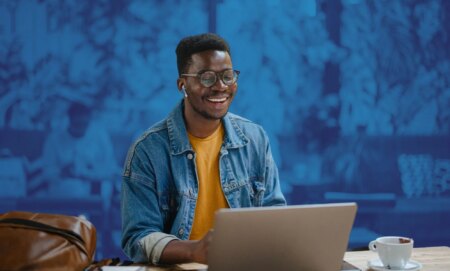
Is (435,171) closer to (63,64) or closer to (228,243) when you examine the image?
(63,64)

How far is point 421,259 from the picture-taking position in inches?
69.6

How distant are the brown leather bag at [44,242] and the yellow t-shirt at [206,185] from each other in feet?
1.81

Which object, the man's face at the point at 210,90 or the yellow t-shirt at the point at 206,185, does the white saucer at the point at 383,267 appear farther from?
the man's face at the point at 210,90

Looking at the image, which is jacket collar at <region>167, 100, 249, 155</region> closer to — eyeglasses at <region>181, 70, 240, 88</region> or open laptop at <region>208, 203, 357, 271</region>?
eyeglasses at <region>181, 70, 240, 88</region>

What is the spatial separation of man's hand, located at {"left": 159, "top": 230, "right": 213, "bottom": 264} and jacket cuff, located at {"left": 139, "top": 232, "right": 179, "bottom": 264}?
2 centimetres

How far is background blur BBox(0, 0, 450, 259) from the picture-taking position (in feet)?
10.0

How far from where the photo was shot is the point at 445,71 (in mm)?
3578

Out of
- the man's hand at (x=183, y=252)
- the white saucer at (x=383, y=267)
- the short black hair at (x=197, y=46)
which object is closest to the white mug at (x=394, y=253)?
the white saucer at (x=383, y=267)

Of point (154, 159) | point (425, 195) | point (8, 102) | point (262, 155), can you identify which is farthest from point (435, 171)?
point (8, 102)

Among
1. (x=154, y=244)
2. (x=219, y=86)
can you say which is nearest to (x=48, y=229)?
(x=154, y=244)

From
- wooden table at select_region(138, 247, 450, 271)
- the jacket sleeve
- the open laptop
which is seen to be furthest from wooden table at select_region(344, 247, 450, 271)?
the jacket sleeve

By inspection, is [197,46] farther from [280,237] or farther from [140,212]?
[280,237]

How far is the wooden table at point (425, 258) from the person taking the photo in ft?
5.51

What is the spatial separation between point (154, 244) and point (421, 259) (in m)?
0.78
